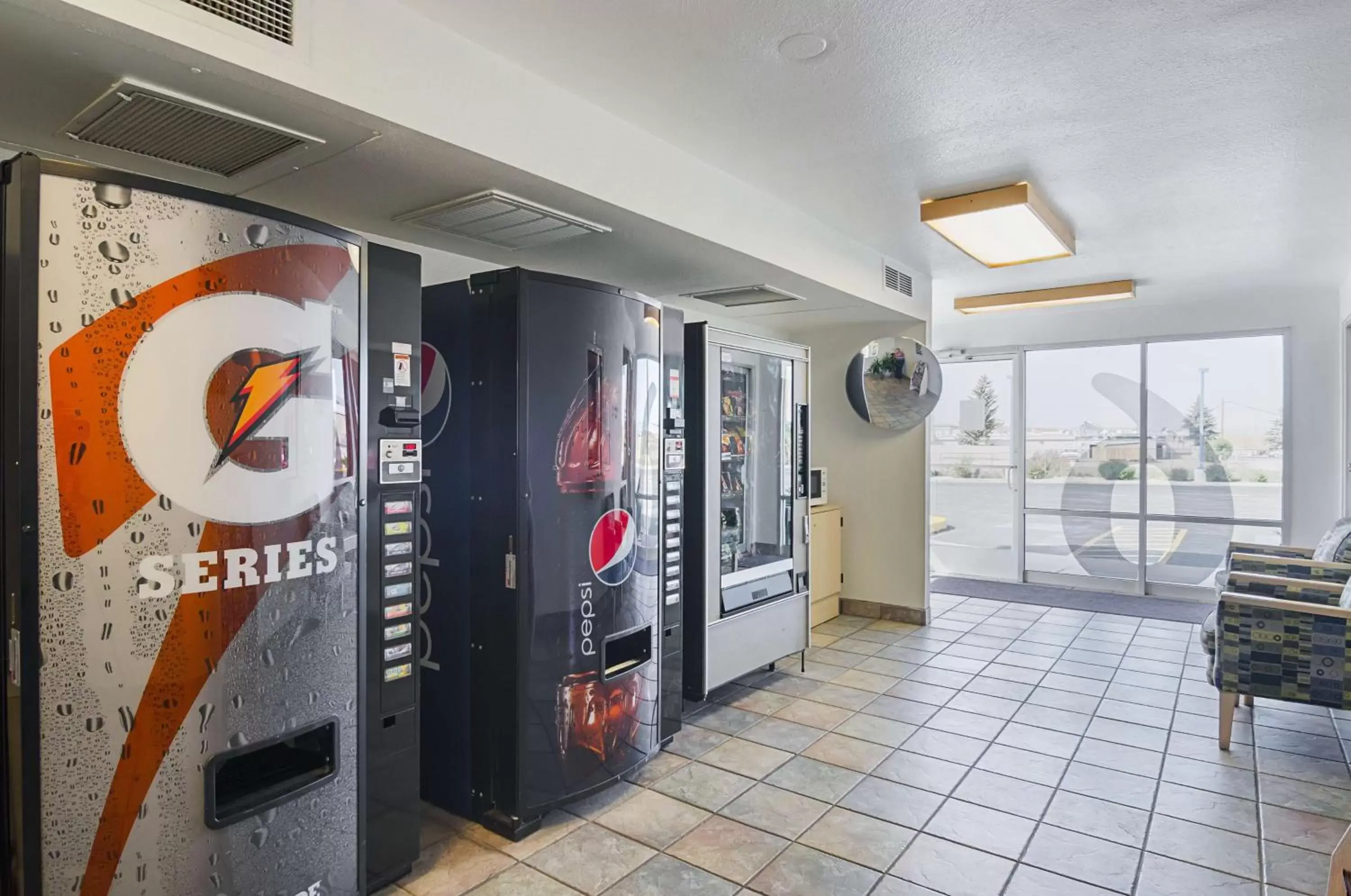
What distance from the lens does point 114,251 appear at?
5.23ft

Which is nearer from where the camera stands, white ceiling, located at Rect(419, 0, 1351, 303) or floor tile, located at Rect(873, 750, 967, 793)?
white ceiling, located at Rect(419, 0, 1351, 303)

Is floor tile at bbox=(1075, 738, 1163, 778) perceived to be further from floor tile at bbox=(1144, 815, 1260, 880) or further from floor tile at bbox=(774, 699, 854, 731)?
floor tile at bbox=(774, 699, 854, 731)

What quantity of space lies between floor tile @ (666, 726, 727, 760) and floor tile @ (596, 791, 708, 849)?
402 mm

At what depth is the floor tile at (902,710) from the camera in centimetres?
374

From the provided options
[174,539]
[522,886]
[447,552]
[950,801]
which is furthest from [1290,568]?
[174,539]

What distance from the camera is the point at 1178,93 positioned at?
100 inches

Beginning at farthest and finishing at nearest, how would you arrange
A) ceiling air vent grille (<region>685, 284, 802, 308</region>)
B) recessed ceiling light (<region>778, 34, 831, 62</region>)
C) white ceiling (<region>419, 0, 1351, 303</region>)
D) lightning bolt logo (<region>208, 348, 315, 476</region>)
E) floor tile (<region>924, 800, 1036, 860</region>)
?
ceiling air vent grille (<region>685, 284, 802, 308</region>), floor tile (<region>924, 800, 1036, 860</region>), recessed ceiling light (<region>778, 34, 831, 62</region>), white ceiling (<region>419, 0, 1351, 303</region>), lightning bolt logo (<region>208, 348, 315, 476</region>)

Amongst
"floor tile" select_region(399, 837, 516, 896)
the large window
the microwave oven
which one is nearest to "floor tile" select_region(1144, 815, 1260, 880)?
"floor tile" select_region(399, 837, 516, 896)

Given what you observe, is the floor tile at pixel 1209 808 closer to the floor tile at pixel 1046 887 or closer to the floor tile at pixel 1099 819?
the floor tile at pixel 1099 819

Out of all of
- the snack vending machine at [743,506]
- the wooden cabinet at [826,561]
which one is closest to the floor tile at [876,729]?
the snack vending machine at [743,506]

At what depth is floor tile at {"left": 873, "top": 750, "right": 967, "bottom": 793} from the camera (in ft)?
9.98

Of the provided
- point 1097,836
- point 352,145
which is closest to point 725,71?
point 352,145

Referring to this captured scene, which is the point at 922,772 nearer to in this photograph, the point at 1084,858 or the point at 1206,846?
the point at 1084,858

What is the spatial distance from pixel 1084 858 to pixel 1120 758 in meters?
0.97
